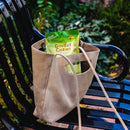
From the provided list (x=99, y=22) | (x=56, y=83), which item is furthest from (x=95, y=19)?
(x=56, y=83)

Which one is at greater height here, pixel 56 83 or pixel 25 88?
pixel 56 83

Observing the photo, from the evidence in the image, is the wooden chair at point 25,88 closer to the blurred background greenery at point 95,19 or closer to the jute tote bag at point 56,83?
the jute tote bag at point 56,83

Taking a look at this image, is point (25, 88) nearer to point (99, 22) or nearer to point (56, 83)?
point (56, 83)

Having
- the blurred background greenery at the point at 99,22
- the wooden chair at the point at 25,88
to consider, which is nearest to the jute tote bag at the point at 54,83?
the wooden chair at the point at 25,88

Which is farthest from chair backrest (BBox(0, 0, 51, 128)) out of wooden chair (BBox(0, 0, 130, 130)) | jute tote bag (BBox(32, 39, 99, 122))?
jute tote bag (BBox(32, 39, 99, 122))

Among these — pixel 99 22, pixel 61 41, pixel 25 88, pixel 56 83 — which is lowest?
pixel 99 22

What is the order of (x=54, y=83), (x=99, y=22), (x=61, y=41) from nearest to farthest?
(x=54, y=83)
(x=61, y=41)
(x=99, y=22)

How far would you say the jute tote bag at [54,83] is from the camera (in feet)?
2.92

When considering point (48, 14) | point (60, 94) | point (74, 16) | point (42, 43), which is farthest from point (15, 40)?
point (74, 16)

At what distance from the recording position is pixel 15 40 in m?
1.21

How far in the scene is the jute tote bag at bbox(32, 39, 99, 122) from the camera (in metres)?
0.89

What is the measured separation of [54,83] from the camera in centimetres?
89

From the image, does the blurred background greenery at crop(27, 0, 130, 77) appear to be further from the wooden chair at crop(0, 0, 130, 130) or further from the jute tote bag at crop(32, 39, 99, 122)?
the jute tote bag at crop(32, 39, 99, 122)

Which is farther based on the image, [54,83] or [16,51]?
[16,51]
